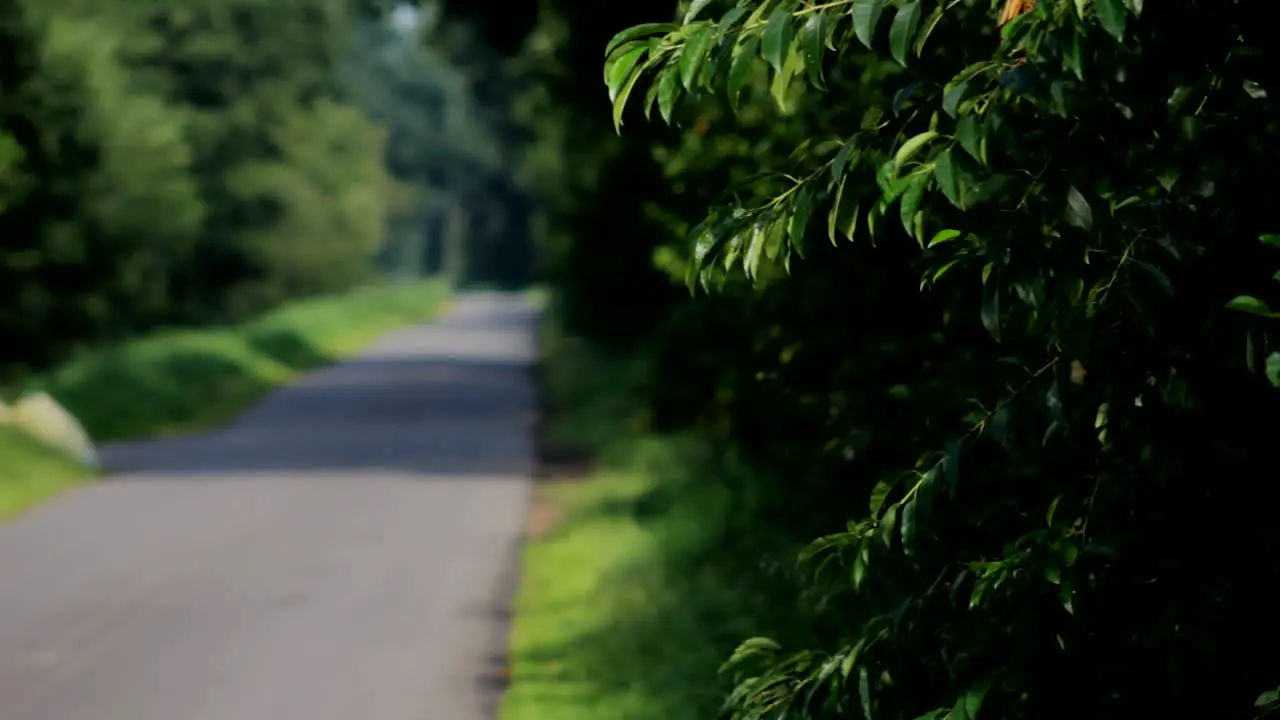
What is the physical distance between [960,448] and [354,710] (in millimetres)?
5189

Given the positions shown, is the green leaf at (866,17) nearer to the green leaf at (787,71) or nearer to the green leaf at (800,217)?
the green leaf at (787,71)

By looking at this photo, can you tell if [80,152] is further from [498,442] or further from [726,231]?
[726,231]

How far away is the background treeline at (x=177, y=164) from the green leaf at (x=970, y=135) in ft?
57.7

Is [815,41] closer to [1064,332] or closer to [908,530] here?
[1064,332]

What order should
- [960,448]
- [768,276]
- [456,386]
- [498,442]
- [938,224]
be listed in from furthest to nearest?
[456,386], [498,442], [768,276], [938,224], [960,448]

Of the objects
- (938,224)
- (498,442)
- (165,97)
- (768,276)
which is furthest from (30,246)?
(938,224)

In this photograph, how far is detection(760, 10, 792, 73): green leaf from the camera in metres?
3.46

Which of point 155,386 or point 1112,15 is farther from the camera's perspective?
point 155,386

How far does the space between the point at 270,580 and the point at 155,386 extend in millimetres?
15102

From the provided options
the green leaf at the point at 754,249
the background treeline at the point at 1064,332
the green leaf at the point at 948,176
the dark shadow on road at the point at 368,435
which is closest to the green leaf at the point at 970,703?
the background treeline at the point at 1064,332

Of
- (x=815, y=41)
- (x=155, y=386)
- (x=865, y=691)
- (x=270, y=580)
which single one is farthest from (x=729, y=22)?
(x=155, y=386)

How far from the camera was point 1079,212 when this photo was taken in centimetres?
364

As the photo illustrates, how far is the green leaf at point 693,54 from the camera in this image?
11.8 feet

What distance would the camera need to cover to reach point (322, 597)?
11500 mm
